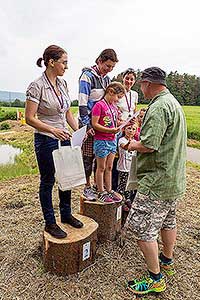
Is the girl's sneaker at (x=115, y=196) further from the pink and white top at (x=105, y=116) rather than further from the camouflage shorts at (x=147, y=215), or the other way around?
the camouflage shorts at (x=147, y=215)

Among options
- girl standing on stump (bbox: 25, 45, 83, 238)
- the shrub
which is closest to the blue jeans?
girl standing on stump (bbox: 25, 45, 83, 238)

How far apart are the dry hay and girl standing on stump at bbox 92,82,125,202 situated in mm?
602

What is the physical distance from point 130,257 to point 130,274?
9.5 inches

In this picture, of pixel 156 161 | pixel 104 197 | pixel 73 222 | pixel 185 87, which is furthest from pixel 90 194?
pixel 185 87

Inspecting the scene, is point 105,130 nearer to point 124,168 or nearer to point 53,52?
point 124,168

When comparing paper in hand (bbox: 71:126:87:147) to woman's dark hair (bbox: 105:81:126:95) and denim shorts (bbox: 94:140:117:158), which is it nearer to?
denim shorts (bbox: 94:140:117:158)

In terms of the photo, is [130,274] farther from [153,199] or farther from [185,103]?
[185,103]

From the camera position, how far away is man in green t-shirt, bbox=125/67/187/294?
1.99 m

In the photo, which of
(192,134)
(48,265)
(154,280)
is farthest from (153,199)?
(192,134)

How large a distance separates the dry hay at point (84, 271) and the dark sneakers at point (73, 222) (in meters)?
0.35

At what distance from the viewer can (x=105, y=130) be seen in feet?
8.99

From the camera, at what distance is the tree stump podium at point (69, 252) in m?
2.40

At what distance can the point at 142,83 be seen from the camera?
2.15m

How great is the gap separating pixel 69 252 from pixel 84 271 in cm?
24
